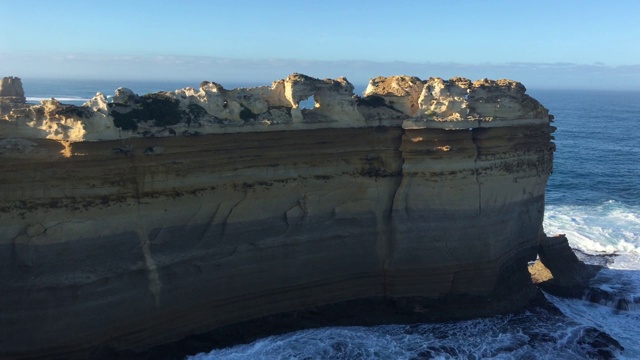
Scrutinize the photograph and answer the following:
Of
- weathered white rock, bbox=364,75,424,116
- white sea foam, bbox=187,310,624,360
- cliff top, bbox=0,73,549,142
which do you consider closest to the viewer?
cliff top, bbox=0,73,549,142

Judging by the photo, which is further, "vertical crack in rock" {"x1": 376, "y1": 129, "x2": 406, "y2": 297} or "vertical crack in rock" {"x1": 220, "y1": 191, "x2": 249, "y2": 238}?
"vertical crack in rock" {"x1": 376, "y1": 129, "x2": 406, "y2": 297}

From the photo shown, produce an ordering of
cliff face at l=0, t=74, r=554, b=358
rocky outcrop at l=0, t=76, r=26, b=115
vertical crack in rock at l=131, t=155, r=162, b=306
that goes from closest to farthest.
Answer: cliff face at l=0, t=74, r=554, b=358 → vertical crack in rock at l=131, t=155, r=162, b=306 → rocky outcrop at l=0, t=76, r=26, b=115

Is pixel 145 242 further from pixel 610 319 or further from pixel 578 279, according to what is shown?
pixel 578 279

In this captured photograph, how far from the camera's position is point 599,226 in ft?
92.1

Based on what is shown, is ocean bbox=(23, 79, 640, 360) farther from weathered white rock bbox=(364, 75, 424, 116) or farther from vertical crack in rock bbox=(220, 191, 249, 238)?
weathered white rock bbox=(364, 75, 424, 116)

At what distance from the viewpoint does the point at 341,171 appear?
17.5 metres

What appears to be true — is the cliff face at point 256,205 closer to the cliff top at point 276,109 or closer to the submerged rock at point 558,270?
the cliff top at point 276,109

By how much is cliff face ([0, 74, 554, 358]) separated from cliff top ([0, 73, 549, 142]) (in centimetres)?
5

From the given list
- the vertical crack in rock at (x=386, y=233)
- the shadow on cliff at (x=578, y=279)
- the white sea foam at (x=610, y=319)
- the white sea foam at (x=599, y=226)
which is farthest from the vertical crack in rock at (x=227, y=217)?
the white sea foam at (x=599, y=226)

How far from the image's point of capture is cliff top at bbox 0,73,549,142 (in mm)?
13906

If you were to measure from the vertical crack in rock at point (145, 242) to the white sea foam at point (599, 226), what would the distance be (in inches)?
799

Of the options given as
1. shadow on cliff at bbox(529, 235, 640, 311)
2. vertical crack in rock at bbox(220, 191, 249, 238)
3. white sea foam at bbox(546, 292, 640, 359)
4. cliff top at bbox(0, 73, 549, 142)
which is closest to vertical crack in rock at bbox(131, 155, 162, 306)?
cliff top at bbox(0, 73, 549, 142)

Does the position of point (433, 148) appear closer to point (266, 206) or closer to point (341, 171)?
point (341, 171)

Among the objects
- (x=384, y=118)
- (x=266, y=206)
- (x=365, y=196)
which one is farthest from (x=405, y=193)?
(x=266, y=206)
